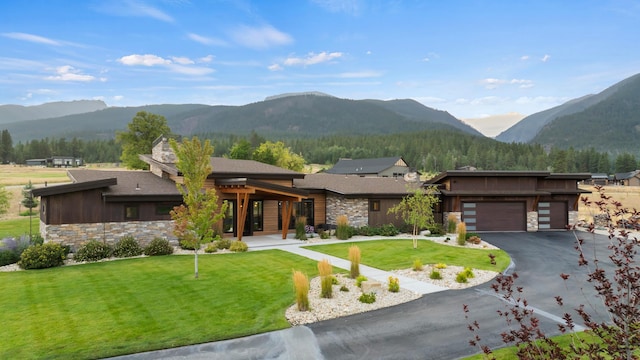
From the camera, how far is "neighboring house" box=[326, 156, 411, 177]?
76.3 metres

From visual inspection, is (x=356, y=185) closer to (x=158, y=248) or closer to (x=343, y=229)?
(x=343, y=229)

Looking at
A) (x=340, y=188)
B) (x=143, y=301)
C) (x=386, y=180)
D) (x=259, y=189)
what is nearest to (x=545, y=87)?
(x=386, y=180)

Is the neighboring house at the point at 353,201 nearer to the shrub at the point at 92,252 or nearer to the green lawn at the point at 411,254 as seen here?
the green lawn at the point at 411,254

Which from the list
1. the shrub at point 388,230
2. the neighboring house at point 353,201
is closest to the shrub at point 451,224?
the neighboring house at point 353,201

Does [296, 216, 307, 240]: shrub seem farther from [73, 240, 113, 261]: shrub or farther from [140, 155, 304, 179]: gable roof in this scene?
[73, 240, 113, 261]: shrub

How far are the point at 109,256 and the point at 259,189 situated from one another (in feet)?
26.0

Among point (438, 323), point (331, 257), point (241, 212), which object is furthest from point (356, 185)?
point (438, 323)

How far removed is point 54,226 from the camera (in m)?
17.0

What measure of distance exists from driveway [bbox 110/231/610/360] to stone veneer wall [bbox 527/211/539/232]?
14.8m

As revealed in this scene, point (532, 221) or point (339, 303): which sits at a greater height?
point (339, 303)

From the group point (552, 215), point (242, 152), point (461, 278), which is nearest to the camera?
point (461, 278)

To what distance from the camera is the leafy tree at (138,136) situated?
4484 cm

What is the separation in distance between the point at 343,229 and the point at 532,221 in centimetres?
1481

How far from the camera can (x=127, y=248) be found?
58.1 ft
